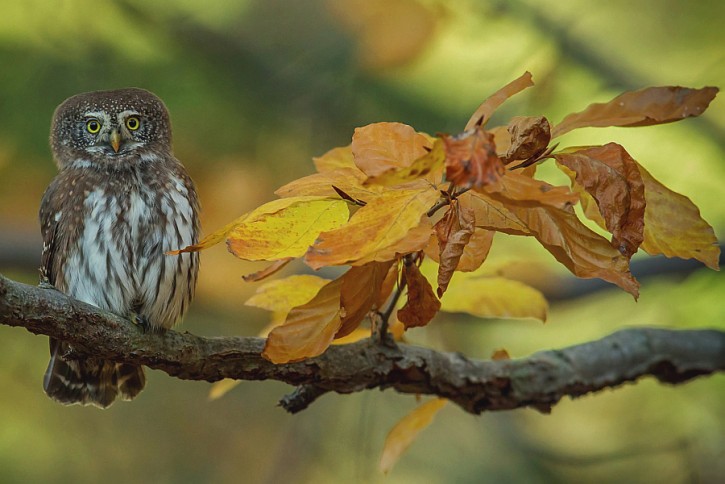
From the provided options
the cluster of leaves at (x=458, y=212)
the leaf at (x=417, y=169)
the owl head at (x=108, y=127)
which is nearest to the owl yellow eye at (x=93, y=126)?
the owl head at (x=108, y=127)

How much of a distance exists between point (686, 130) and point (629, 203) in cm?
250

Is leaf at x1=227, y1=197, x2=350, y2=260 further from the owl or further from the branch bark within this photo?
the owl

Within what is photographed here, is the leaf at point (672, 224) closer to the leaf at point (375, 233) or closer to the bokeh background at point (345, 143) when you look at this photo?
the leaf at point (375, 233)

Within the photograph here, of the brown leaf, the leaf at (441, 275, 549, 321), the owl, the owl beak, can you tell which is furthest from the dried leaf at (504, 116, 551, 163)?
the owl beak

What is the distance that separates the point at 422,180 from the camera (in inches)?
68.9

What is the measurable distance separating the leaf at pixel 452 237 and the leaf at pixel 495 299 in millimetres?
958

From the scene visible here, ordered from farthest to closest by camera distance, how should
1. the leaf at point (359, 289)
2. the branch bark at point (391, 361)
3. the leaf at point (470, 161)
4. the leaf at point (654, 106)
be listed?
the branch bark at point (391, 361)
the leaf at point (359, 289)
the leaf at point (654, 106)
the leaf at point (470, 161)

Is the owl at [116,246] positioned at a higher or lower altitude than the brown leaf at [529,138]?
higher

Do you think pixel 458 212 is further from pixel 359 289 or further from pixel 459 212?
pixel 359 289

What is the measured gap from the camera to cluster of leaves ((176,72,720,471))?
154 centimetres

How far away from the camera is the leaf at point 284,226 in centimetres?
176

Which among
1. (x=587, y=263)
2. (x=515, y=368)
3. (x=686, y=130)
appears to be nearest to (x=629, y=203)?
(x=587, y=263)

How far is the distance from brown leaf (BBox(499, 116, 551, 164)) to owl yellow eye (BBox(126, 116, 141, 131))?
2099mm

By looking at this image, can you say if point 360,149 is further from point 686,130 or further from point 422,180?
point 686,130
